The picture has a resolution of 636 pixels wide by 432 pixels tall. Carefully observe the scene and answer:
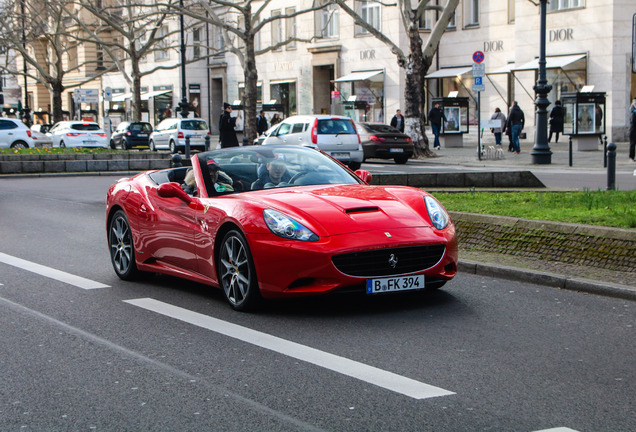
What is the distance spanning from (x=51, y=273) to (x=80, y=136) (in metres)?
33.6

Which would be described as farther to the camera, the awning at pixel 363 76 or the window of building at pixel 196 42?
the window of building at pixel 196 42

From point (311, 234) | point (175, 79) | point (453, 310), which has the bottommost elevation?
point (453, 310)

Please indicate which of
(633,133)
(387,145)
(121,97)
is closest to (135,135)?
(387,145)

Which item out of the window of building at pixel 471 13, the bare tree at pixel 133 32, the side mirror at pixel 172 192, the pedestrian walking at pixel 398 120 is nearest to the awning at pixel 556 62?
the pedestrian walking at pixel 398 120

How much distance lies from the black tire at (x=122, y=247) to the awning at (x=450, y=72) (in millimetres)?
39113

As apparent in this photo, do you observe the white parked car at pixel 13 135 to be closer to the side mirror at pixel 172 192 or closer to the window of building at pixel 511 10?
the window of building at pixel 511 10

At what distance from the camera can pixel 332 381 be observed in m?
5.37

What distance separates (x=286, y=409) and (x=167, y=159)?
26.0 m

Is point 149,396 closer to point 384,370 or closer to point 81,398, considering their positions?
point 81,398

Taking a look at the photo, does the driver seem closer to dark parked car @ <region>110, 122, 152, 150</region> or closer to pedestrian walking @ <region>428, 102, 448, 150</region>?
pedestrian walking @ <region>428, 102, 448, 150</region>

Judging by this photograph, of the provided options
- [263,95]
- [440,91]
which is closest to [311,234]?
[440,91]

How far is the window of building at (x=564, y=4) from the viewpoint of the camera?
38.8 meters

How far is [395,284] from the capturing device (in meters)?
Answer: 7.25

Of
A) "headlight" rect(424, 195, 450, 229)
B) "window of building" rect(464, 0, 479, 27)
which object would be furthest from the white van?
"headlight" rect(424, 195, 450, 229)
